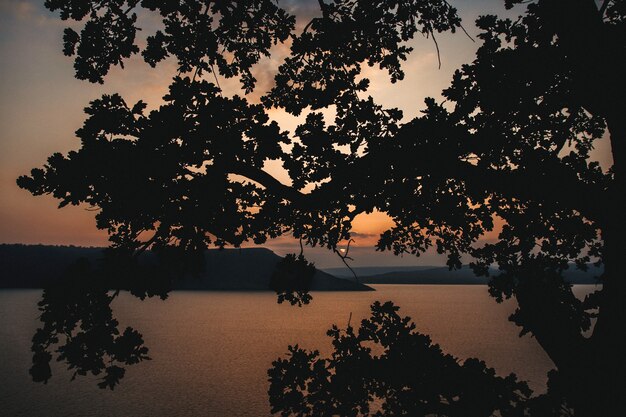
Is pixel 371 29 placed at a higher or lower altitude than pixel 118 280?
higher

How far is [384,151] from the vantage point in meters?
4.69

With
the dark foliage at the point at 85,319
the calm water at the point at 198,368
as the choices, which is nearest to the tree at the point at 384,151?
the dark foliage at the point at 85,319

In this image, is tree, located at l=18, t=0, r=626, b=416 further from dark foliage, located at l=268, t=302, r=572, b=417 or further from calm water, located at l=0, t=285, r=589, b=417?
calm water, located at l=0, t=285, r=589, b=417

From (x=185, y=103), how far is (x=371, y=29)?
4.17 metres

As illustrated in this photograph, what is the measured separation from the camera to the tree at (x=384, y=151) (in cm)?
385

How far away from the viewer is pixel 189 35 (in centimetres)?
624

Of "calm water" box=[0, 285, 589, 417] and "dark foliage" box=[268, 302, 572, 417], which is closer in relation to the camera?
"dark foliage" box=[268, 302, 572, 417]

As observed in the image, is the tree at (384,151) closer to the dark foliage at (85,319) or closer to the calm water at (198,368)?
the dark foliage at (85,319)

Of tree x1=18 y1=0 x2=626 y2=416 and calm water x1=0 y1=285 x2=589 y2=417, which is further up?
tree x1=18 y1=0 x2=626 y2=416

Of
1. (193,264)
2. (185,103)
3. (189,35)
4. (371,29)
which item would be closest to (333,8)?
(371,29)

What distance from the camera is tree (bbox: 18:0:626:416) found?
3.85 meters

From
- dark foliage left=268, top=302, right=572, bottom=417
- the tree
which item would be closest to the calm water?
dark foliage left=268, top=302, right=572, bottom=417

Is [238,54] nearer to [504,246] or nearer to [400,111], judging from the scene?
[400,111]

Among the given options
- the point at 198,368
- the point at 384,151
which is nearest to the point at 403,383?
the point at 384,151
